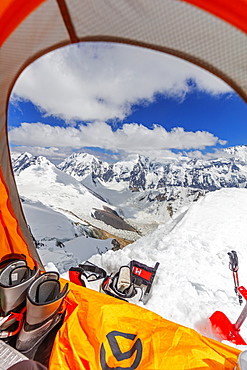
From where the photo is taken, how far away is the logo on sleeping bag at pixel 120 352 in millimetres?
1008

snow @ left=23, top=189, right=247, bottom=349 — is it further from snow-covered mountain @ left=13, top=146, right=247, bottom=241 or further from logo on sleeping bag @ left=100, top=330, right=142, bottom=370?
snow-covered mountain @ left=13, top=146, right=247, bottom=241

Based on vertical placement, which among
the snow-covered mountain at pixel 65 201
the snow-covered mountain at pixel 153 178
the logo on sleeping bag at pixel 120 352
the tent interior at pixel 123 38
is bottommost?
the snow-covered mountain at pixel 65 201

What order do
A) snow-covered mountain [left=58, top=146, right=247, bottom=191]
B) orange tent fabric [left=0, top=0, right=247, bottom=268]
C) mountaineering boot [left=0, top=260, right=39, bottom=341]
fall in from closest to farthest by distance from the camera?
orange tent fabric [left=0, top=0, right=247, bottom=268]
mountaineering boot [left=0, top=260, right=39, bottom=341]
snow-covered mountain [left=58, top=146, right=247, bottom=191]

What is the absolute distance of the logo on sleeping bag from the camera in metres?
1.01

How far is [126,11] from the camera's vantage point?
0.84 m

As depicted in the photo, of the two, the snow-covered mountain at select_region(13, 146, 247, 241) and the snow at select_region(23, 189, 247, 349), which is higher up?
the snow-covered mountain at select_region(13, 146, 247, 241)

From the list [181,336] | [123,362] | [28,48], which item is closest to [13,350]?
[123,362]

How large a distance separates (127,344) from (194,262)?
90.8 inches

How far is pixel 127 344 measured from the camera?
112cm

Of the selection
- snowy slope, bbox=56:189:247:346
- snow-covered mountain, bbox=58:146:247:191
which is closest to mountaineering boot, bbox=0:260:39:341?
snowy slope, bbox=56:189:247:346

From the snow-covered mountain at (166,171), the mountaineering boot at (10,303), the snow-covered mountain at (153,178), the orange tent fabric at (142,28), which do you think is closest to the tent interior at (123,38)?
the orange tent fabric at (142,28)

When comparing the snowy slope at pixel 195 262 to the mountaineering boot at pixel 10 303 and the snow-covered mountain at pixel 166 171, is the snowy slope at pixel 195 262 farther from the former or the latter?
the snow-covered mountain at pixel 166 171

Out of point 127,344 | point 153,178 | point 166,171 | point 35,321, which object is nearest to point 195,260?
point 127,344

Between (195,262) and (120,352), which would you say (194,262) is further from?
(120,352)
